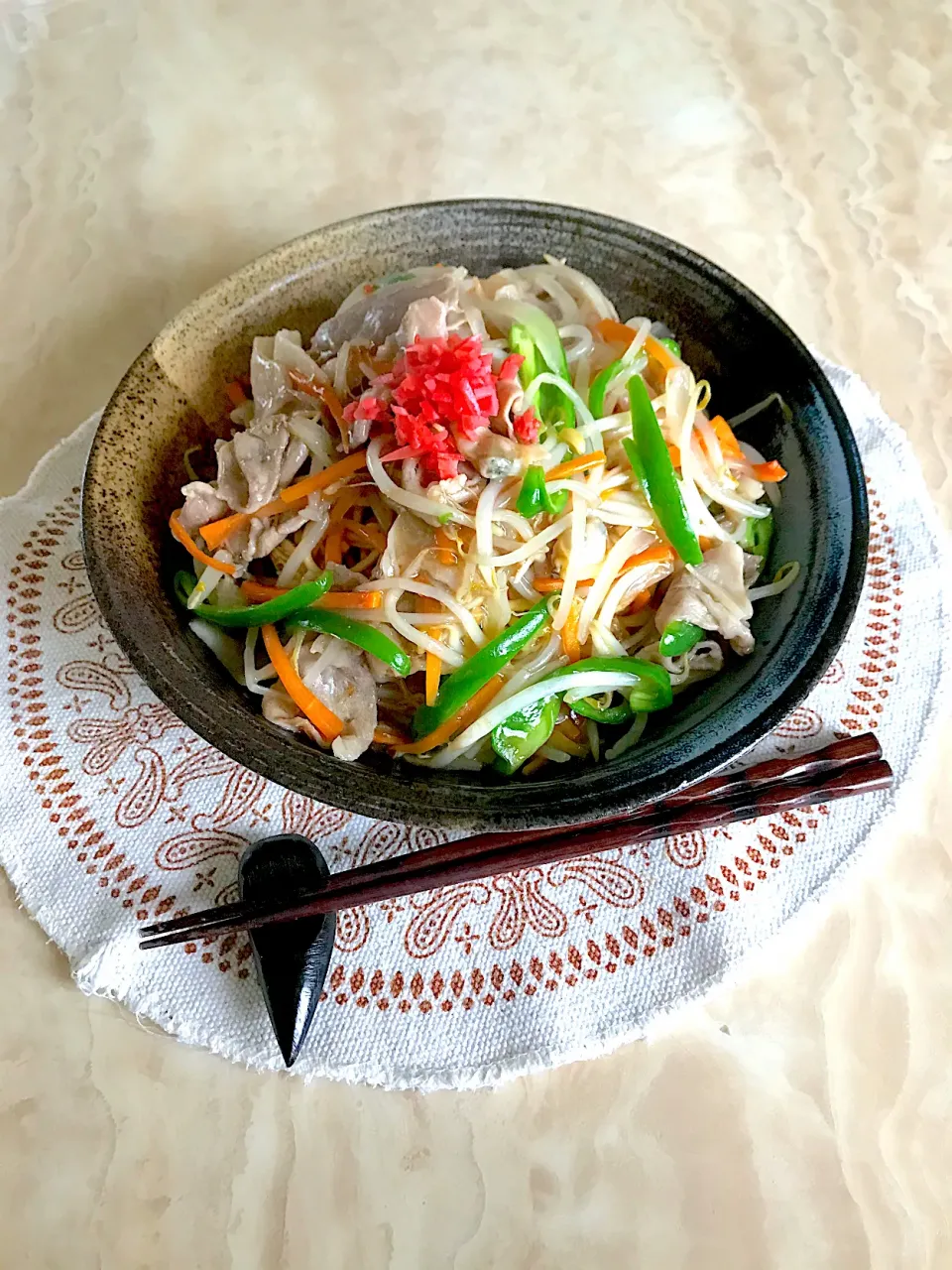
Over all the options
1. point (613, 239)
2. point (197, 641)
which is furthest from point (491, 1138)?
point (613, 239)

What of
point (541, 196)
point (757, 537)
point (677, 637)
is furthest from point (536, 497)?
point (541, 196)

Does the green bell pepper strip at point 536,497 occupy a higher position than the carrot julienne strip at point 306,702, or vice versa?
the green bell pepper strip at point 536,497

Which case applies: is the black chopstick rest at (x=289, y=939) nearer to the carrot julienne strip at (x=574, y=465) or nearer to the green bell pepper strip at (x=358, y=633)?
the green bell pepper strip at (x=358, y=633)

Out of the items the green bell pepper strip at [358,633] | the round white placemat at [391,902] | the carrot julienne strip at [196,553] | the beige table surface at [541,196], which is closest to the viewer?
the beige table surface at [541,196]

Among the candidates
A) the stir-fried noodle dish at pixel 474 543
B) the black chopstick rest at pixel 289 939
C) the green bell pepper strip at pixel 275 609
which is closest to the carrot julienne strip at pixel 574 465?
the stir-fried noodle dish at pixel 474 543

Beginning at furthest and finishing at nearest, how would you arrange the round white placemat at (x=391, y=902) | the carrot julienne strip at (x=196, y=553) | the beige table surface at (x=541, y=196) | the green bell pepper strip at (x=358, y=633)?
the carrot julienne strip at (x=196, y=553)
the green bell pepper strip at (x=358, y=633)
the round white placemat at (x=391, y=902)
the beige table surface at (x=541, y=196)

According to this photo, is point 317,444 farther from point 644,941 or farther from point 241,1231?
point 241,1231

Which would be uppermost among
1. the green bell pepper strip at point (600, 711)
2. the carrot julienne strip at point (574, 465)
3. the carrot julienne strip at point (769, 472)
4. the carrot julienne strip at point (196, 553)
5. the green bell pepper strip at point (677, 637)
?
the carrot julienne strip at point (769, 472)

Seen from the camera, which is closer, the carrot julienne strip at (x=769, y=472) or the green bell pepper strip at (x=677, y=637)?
the green bell pepper strip at (x=677, y=637)
